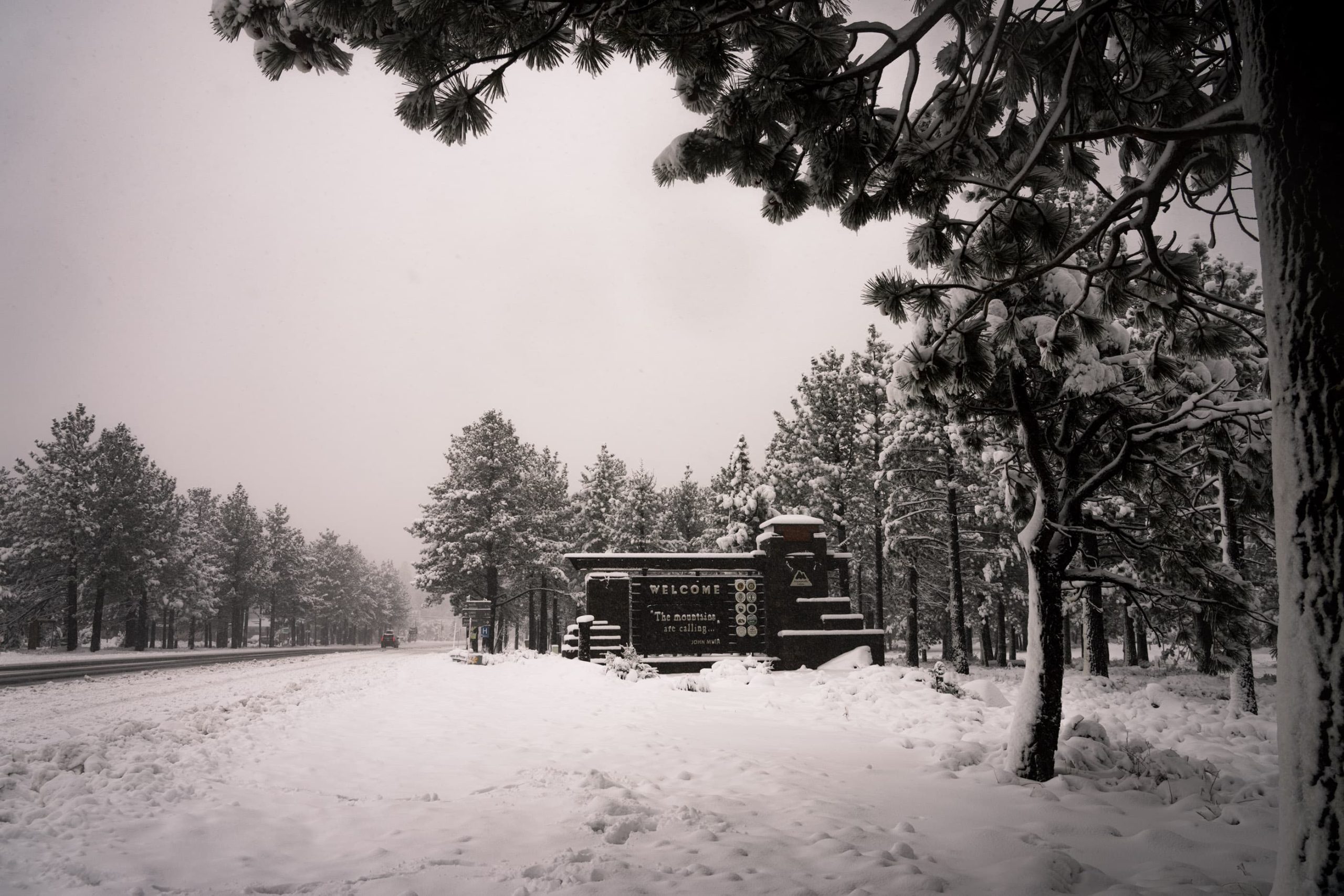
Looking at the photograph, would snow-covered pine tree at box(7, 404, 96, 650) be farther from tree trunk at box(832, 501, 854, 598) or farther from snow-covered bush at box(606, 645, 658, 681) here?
tree trunk at box(832, 501, 854, 598)

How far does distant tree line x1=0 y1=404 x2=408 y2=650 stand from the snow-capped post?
91.7 feet

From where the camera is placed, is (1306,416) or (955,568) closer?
(1306,416)

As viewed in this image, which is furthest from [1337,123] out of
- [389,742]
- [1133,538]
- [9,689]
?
[9,689]

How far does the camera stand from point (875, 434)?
99.2ft

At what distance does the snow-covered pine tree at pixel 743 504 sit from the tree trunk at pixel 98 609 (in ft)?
109

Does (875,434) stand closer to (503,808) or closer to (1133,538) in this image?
(1133,538)

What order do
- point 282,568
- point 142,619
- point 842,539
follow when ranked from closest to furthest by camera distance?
point 842,539 < point 142,619 < point 282,568

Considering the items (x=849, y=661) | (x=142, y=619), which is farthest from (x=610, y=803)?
(x=142, y=619)

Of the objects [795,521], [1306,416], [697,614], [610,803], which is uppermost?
[1306,416]

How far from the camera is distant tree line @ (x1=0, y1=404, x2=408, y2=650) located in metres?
35.1

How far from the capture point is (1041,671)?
7090 mm

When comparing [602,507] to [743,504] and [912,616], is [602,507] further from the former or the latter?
[912,616]

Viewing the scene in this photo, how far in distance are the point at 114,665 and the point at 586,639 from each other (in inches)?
704

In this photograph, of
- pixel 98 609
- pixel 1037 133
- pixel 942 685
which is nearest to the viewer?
pixel 1037 133
